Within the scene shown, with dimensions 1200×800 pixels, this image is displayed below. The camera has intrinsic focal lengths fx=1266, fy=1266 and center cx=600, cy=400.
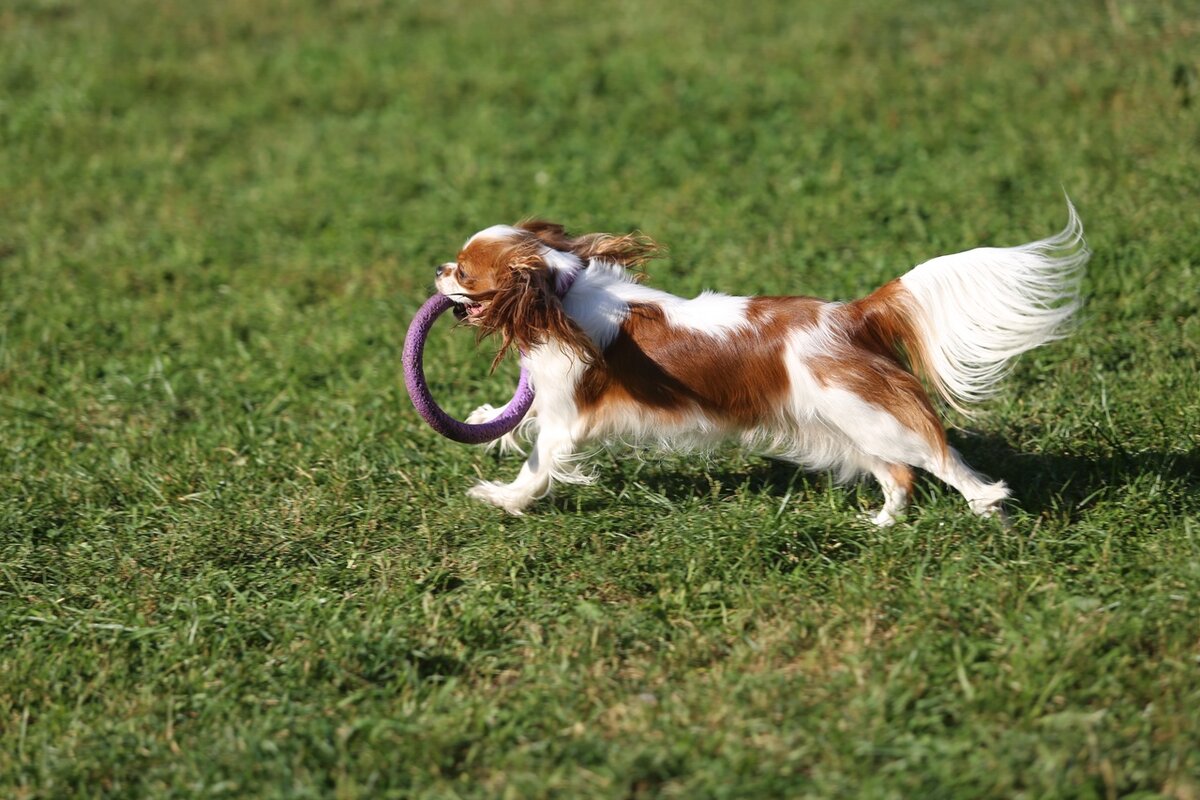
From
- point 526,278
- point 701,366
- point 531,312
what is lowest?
point 701,366

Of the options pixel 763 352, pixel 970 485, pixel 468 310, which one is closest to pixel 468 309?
pixel 468 310

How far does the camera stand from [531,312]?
4410 millimetres

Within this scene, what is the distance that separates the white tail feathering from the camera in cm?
428

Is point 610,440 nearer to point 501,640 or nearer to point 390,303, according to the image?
point 501,640

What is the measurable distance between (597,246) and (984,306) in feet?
4.69

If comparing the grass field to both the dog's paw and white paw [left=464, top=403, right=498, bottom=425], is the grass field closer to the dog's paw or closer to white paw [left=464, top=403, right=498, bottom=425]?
the dog's paw

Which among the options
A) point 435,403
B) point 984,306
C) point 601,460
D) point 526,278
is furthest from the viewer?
point 601,460

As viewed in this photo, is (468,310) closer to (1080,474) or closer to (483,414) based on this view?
(483,414)

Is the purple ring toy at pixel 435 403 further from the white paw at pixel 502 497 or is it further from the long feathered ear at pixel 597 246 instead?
the long feathered ear at pixel 597 246

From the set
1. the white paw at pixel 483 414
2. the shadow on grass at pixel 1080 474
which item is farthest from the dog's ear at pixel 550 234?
the shadow on grass at pixel 1080 474

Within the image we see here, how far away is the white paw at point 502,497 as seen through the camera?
478 cm

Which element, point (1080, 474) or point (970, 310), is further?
point (1080, 474)

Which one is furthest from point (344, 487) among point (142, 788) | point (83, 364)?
point (83, 364)

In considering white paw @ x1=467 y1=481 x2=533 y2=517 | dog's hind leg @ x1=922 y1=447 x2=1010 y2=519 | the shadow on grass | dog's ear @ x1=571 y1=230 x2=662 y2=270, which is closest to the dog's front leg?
white paw @ x1=467 y1=481 x2=533 y2=517
